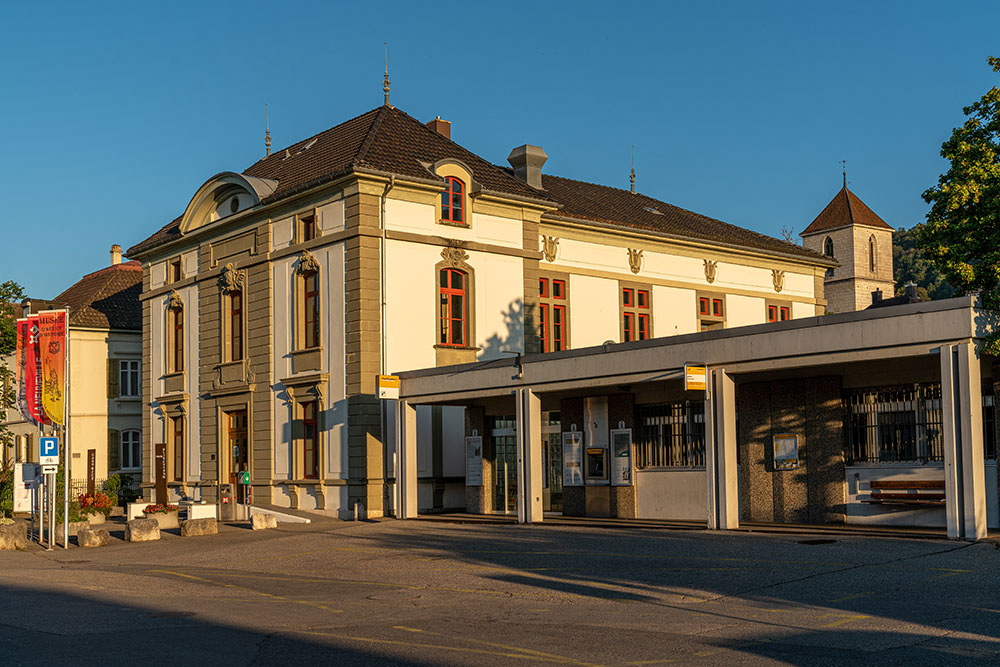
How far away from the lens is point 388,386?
2841cm

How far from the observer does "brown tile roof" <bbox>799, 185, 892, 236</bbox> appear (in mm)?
73500

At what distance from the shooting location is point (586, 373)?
24.2 m

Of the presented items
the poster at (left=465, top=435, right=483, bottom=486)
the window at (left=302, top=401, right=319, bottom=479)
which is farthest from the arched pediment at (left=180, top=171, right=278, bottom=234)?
the poster at (left=465, top=435, right=483, bottom=486)

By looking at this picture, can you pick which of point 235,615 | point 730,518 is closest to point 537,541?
point 730,518

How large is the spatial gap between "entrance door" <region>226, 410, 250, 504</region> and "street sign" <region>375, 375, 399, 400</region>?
8652 mm

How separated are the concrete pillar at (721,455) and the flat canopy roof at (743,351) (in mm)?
437

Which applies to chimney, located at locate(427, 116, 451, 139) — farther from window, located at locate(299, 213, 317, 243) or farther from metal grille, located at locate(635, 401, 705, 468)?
metal grille, located at locate(635, 401, 705, 468)

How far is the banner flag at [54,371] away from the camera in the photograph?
26906mm

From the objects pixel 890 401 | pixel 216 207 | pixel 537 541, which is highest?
pixel 216 207

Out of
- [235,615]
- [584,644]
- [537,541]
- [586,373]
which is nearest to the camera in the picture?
[584,644]

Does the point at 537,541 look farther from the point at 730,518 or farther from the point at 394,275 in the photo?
the point at 394,275

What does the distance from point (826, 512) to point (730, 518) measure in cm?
217

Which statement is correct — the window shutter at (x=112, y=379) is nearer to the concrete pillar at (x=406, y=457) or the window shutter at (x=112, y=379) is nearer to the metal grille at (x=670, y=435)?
the concrete pillar at (x=406, y=457)

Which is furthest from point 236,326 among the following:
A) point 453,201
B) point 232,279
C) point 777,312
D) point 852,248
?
point 852,248
